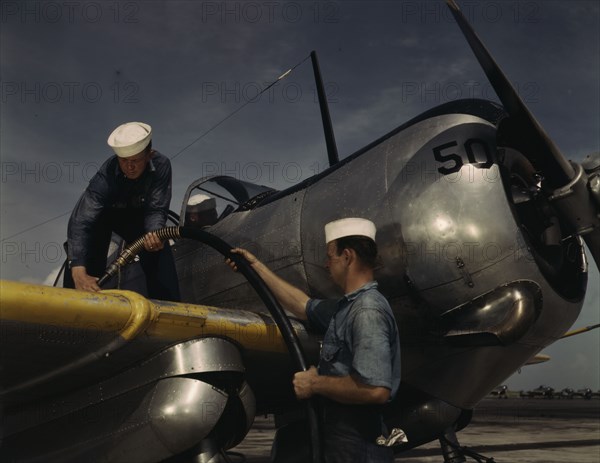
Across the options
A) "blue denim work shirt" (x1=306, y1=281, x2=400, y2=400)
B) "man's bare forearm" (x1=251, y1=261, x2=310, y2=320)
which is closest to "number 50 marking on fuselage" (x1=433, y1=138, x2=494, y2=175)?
"man's bare forearm" (x1=251, y1=261, x2=310, y2=320)

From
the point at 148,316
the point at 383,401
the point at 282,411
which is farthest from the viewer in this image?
the point at 282,411

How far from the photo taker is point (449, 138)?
3.98 meters

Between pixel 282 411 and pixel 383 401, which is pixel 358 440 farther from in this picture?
pixel 282 411

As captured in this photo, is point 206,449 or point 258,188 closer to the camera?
point 206,449

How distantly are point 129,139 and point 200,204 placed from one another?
138cm

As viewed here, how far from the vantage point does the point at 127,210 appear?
4492 millimetres

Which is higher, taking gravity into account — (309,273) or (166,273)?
(166,273)

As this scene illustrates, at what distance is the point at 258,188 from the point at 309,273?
1563 mm

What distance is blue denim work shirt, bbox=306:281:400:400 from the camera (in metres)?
2.23

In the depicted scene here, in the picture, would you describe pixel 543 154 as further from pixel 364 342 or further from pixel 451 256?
pixel 364 342

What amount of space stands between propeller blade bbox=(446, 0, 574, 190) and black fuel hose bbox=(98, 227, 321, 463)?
6.09 feet

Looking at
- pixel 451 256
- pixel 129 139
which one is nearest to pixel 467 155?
pixel 451 256

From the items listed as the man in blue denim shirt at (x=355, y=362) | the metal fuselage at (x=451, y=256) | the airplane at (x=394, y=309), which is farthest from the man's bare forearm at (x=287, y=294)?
the man in blue denim shirt at (x=355, y=362)

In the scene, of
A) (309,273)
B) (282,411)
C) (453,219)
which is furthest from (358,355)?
(282,411)
